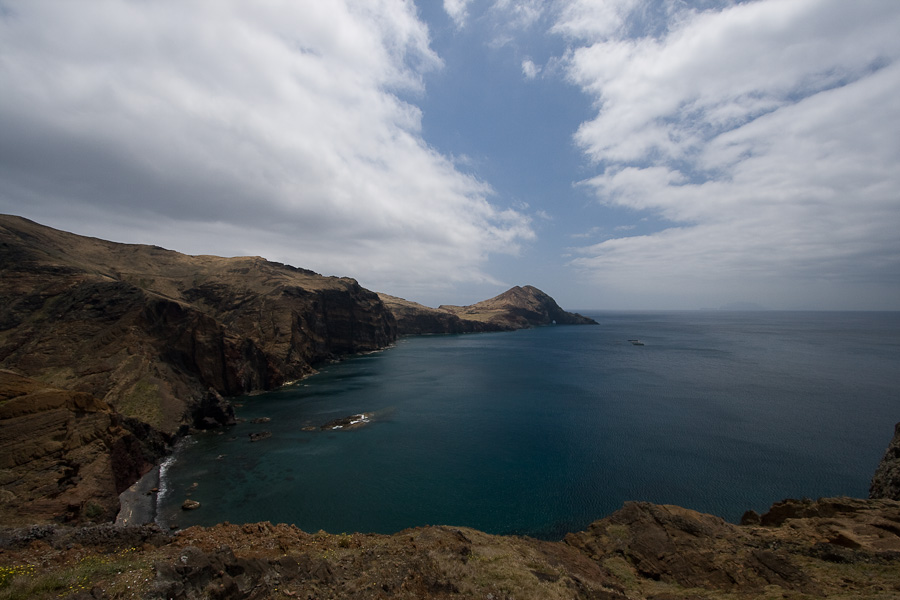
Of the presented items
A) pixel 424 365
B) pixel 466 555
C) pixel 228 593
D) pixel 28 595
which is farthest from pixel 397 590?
pixel 424 365

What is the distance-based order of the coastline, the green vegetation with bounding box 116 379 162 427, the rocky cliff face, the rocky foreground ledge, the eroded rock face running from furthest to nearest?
the rocky cliff face, the green vegetation with bounding box 116 379 162 427, the coastline, the eroded rock face, the rocky foreground ledge

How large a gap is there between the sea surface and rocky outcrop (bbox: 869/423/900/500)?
8960 mm

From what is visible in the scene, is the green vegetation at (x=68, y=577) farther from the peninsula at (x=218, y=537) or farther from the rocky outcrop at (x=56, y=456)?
the rocky outcrop at (x=56, y=456)

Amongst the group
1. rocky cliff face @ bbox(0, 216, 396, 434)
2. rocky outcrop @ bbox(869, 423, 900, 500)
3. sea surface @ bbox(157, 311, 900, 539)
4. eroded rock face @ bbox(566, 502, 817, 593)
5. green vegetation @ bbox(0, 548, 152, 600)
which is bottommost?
sea surface @ bbox(157, 311, 900, 539)

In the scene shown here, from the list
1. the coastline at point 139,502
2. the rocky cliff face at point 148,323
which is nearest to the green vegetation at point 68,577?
the coastline at point 139,502

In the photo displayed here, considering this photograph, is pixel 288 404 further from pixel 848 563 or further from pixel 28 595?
pixel 848 563

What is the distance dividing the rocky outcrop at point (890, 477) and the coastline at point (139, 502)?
61.6 m

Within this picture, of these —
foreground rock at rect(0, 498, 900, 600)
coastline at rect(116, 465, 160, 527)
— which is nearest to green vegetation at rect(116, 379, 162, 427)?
coastline at rect(116, 465, 160, 527)

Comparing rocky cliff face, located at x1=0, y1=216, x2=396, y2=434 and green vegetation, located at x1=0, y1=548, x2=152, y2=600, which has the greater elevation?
rocky cliff face, located at x1=0, y1=216, x2=396, y2=434

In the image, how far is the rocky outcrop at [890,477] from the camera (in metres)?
28.5

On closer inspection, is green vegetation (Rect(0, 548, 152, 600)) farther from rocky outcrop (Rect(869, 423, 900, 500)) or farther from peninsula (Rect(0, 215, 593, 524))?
rocky outcrop (Rect(869, 423, 900, 500))

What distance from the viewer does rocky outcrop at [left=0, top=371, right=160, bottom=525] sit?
28766 millimetres

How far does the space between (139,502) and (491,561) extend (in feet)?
123

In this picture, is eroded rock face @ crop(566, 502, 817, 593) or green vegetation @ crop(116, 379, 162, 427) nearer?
eroded rock face @ crop(566, 502, 817, 593)
